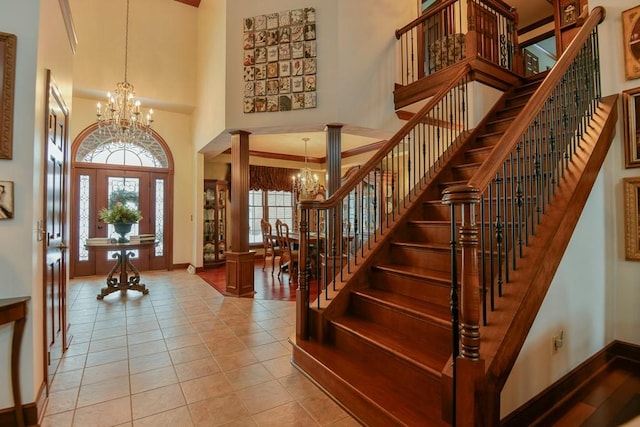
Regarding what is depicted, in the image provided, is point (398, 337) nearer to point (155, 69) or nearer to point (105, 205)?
point (105, 205)

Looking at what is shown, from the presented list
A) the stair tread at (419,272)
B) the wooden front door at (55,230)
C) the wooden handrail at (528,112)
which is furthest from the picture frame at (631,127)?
the wooden front door at (55,230)

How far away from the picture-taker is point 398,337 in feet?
7.34

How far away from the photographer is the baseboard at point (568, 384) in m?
1.74

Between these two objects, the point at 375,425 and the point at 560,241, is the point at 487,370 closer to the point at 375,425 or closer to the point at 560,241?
the point at 375,425

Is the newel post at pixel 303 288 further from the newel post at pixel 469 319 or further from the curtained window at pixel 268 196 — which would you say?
the curtained window at pixel 268 196

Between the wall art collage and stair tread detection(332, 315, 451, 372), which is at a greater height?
the wall art collage

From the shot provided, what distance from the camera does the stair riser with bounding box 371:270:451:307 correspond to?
233cm

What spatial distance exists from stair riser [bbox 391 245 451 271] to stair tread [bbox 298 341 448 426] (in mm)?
1018

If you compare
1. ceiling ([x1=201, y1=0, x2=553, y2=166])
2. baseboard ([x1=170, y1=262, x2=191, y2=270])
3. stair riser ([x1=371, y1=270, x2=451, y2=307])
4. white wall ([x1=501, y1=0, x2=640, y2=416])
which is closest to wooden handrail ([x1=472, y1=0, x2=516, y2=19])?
white wall ([x1=501, y1=0, x2=640, y2=416])

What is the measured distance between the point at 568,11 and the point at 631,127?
4.82m

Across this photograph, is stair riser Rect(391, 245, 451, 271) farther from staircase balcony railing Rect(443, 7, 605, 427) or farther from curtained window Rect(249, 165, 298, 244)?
curtained window Rect(249, 165, 298, 244)

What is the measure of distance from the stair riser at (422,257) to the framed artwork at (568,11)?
19.6 feet

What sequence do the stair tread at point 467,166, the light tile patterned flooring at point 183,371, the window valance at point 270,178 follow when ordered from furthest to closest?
1. the window valance at point 270,178
2. the stair tread at point 467,166
3. the light tile patterned flooring at point 183,371

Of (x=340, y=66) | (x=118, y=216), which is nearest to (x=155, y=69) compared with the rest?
(x=118, y=216)
